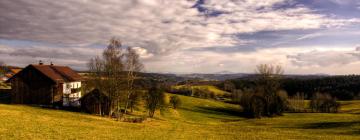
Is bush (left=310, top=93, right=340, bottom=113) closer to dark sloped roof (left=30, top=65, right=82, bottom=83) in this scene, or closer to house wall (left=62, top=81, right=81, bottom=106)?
house wall (left=62, top=81, right=81, bottom=106)

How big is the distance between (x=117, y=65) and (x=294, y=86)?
165 m

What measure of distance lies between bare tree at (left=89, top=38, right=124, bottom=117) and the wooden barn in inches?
51.3

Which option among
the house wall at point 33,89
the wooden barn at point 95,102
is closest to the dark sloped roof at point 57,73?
the house wall at point 33,89

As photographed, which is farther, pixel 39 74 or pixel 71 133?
pixel 39 74

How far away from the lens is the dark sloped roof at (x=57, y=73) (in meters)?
61.5

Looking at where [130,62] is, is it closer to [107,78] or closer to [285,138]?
[107,78]

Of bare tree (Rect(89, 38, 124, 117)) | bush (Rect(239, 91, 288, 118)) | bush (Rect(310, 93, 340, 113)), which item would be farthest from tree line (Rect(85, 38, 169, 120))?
bush (Rect(310, 93, 340, 113))

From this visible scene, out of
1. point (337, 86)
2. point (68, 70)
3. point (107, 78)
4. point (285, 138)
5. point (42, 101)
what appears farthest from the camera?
point (337, 86)

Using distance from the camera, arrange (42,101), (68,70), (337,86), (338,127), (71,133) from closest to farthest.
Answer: (71,133) < (338,127) < (42,101) < (68,70) < (337,86)

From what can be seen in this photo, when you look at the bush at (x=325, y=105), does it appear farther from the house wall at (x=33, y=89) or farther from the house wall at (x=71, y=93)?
the house wall at (x=33, y=89)

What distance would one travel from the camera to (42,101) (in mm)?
60250

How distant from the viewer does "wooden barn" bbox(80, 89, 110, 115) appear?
55.2m

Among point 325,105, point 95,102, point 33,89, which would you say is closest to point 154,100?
point 95,102

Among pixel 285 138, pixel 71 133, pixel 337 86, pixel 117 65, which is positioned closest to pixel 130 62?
pixel 117 65
